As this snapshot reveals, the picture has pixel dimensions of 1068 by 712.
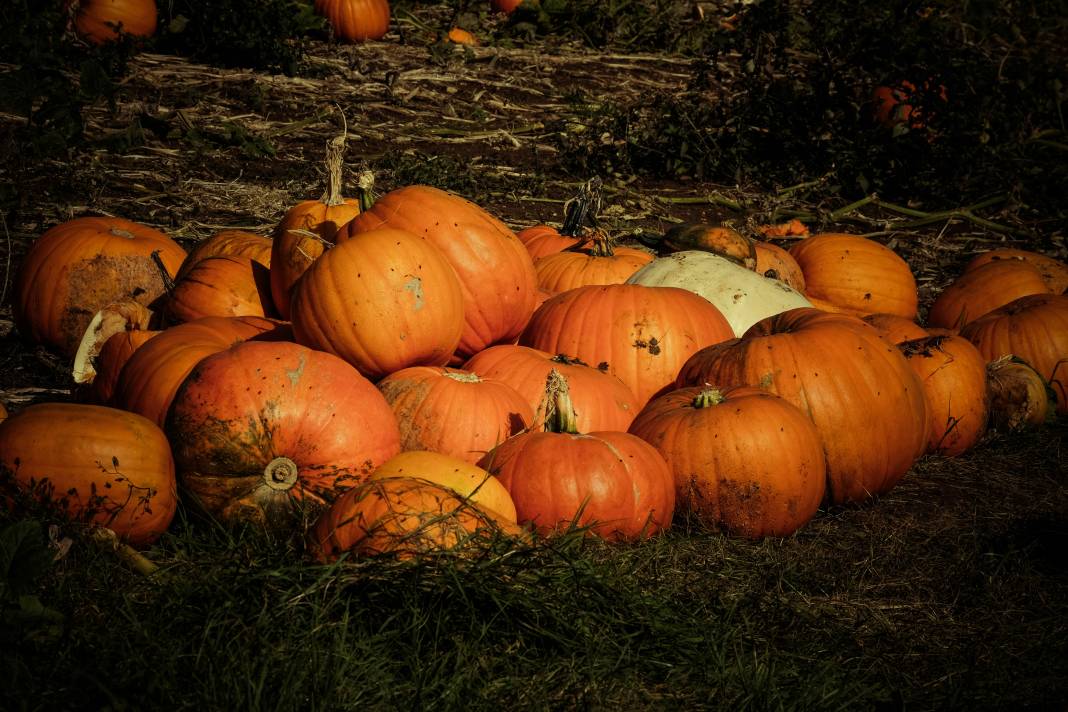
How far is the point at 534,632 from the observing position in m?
2.65

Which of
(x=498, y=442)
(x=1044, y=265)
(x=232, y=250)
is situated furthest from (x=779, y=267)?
(x=232, y=250)

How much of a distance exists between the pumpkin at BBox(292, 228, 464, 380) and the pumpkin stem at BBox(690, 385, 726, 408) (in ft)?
3.28

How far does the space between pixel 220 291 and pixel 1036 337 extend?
397 cm

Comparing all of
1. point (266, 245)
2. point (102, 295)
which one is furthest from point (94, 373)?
point (266, 245)

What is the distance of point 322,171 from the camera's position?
301 inches

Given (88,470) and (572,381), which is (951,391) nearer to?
(572,381)

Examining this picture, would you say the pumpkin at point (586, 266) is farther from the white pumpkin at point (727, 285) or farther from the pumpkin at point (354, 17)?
the pumpkin at point (354, 17)

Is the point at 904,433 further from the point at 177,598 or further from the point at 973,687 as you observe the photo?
the point at 177,598

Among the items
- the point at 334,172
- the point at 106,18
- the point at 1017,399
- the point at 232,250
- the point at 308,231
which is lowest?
the point at 1017,399

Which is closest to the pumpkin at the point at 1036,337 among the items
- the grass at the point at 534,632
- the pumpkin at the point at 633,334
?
the pumpkin at the point at 633,334

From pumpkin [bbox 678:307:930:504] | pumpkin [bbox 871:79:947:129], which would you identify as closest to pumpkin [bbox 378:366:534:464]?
pumpkin [bbox 678:307:930:504]

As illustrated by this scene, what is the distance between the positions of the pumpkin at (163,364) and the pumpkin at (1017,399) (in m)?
3.47

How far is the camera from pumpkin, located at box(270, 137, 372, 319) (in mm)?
4168

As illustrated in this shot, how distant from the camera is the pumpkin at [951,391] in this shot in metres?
4.55
